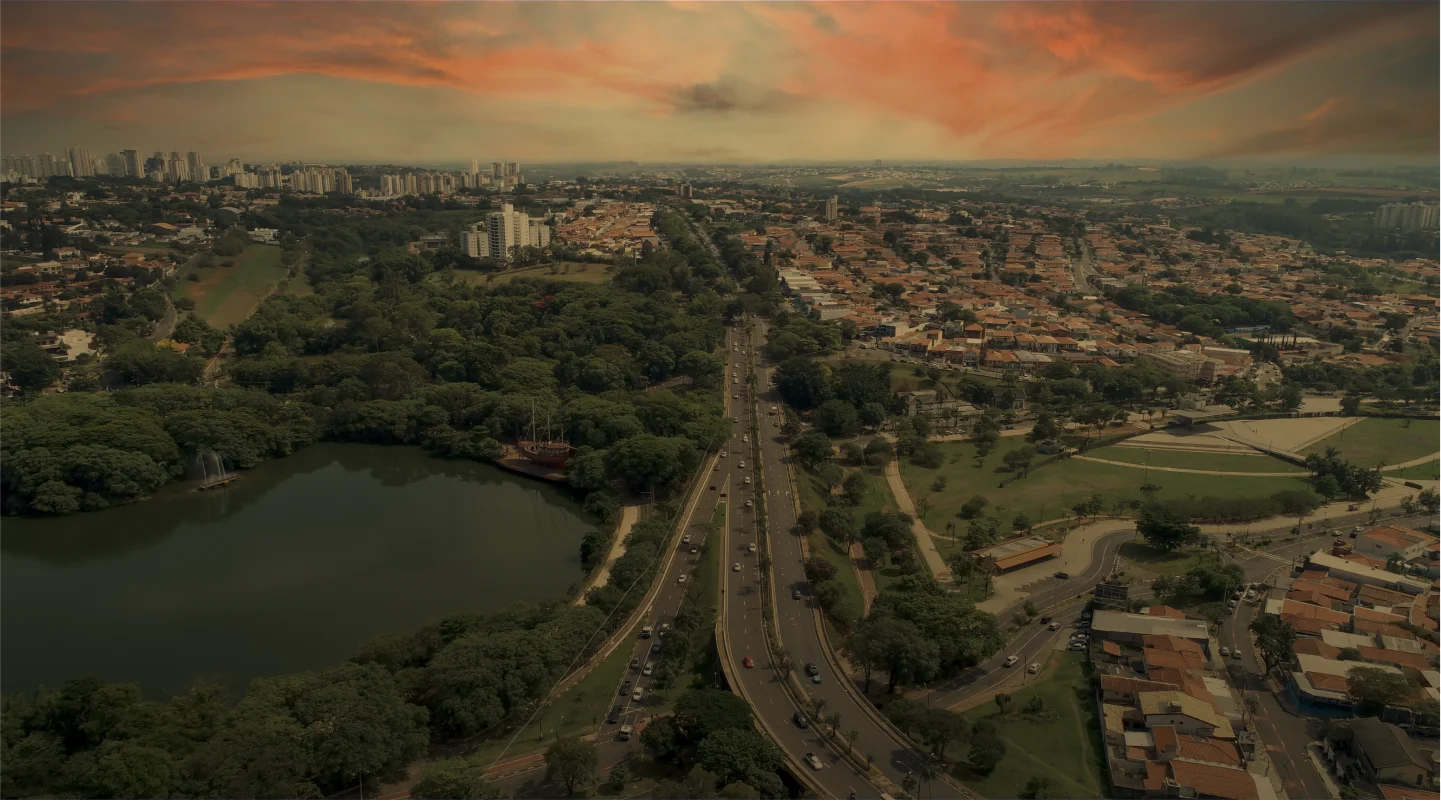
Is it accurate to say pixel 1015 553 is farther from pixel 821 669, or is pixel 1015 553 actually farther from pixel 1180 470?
pixel 1180 470

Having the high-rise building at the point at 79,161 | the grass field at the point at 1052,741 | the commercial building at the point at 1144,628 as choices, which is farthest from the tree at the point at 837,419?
the high-rise building at the point at 79,161

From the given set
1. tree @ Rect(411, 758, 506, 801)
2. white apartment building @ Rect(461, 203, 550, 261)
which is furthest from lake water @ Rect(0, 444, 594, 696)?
white apartment building @ Rect(461, 203, 550, 261)

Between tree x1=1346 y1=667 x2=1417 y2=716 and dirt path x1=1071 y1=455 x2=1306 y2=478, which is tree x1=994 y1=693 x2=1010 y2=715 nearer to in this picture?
tree x1=1346 y1=667 x2=1417 y2=716

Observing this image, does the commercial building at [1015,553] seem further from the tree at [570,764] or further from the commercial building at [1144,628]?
the tree at [570,764]

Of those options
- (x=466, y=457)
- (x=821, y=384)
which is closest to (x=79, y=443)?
(x=466, y=457)

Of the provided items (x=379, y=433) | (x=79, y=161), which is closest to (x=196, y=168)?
(x=79, y=161)
